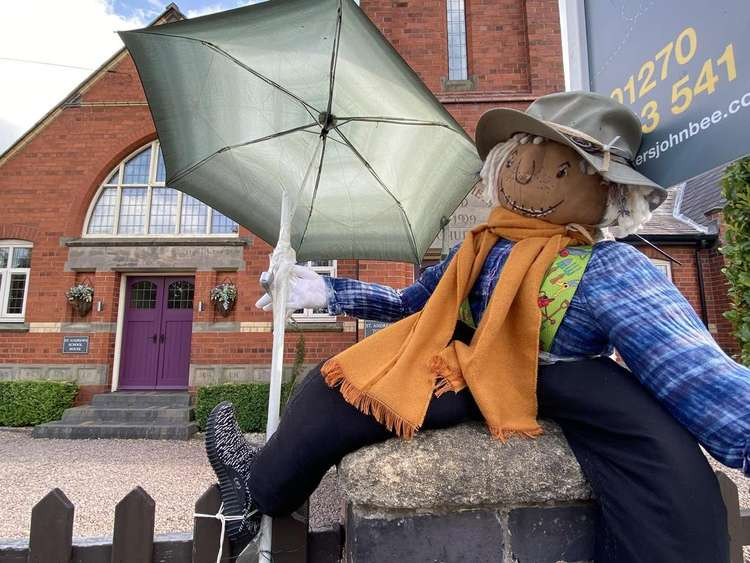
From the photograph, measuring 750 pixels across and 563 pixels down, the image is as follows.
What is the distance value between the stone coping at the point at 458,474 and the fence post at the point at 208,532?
490mm

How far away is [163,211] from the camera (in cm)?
865

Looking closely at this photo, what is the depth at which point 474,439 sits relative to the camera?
1045 mm

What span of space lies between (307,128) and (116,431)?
6902mm

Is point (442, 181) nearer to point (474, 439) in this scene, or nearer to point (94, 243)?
point (474, 439)

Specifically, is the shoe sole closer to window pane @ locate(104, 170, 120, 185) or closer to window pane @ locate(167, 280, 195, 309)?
window pane @ locate(167, 280, 195, 309)

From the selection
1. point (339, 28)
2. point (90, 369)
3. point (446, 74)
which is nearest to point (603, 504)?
point (339, 28)

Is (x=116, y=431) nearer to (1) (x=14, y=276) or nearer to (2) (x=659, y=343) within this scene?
(1) (x=14, y=276)

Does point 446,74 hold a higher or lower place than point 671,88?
higher

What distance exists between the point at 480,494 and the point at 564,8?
201 centimetres

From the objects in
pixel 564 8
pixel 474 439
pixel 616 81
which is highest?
pixel 564 8

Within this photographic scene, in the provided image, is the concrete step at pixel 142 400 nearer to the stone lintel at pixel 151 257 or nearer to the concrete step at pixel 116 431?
the concrete step at pixel 116 431

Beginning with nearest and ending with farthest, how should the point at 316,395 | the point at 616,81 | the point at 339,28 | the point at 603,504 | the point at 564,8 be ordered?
the point at 603,504, the point at 316,395, the point at 339,28, the point at 616,81, the point at 564,8

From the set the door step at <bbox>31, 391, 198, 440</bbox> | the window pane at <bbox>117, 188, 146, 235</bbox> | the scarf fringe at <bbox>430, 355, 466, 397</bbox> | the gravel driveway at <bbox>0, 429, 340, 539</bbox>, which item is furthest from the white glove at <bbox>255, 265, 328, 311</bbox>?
the window pane at <bbox>117, 188, 146, 235</bbox>

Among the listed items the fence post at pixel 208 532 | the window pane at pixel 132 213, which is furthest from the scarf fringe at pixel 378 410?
the window pane at pixel 132 213
